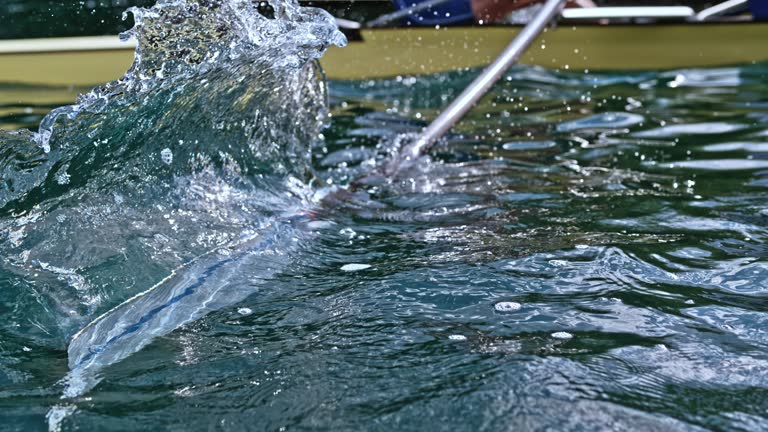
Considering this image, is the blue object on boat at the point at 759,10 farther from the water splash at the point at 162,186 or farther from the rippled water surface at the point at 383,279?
the water splash at the point at 162,186

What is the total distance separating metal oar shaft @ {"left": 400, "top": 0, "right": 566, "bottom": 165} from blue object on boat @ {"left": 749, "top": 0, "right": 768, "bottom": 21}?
1481mm

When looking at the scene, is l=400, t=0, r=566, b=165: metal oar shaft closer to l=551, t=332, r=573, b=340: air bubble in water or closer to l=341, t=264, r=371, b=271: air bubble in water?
l=341, t=264, r=371, b=271: air bubble in water

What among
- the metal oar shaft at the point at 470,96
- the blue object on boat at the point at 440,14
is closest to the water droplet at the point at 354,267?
the metal oar shaft at the point at 470,96

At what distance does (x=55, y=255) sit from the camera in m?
1.93

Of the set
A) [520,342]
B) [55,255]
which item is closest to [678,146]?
[520,342]

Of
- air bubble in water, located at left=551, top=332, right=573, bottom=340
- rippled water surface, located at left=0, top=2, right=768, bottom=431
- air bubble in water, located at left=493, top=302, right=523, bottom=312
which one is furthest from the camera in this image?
air bubble in water, located at left=493, top=302, right=523, bottom=312

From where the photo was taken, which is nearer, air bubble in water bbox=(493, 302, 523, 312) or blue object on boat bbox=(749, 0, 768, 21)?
air bubble in water bbox=(493, 302, 523, 312)

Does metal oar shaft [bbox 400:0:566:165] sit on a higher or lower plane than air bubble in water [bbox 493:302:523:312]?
higher

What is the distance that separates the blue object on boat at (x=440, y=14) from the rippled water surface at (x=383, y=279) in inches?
Answer: 56.6

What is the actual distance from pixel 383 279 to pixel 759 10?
134 inches

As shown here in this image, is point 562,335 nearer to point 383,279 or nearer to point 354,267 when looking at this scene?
point 383,279

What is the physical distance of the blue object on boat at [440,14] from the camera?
4.55m

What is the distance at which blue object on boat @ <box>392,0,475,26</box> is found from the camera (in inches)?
179

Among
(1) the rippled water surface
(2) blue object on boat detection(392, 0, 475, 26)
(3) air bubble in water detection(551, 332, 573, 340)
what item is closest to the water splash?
(1) the rippled water surface
